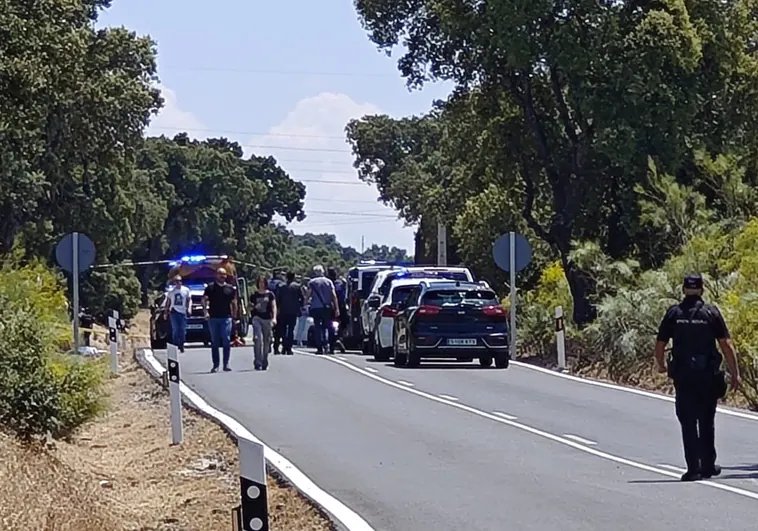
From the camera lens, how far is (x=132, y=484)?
16.0 meters

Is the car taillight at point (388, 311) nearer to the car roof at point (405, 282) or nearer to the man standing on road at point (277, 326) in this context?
the car roof at point (405, 282)

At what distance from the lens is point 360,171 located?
8412cm

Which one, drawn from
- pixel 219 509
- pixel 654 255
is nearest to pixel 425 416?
pixel 219 509

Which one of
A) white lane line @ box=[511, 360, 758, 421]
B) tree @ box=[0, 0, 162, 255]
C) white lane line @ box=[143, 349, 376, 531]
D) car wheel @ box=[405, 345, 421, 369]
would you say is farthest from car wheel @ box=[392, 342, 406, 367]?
white lane line @ box=[143, 349, 376, 531]

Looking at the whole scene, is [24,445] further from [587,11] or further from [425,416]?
[587,11]

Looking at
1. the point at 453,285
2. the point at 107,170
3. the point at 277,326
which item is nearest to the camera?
the point at 453,285

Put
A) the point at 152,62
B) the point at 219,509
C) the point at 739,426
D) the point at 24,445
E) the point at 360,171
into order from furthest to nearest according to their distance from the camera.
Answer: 1. the point at 360,171
2. the point at 152,62
3. the point at 739,426
4. the point at 24,445
5. the point at 219,509

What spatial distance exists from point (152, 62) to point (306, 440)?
95.3 ft

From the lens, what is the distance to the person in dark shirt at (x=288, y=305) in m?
32.2

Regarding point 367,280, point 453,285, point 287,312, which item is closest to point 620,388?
point 453,285

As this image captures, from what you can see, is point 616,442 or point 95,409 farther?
point 95,409

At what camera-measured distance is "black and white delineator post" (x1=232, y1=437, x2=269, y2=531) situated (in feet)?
26.0

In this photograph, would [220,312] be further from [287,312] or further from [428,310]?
[287,312]

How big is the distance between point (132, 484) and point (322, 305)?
664 inches
